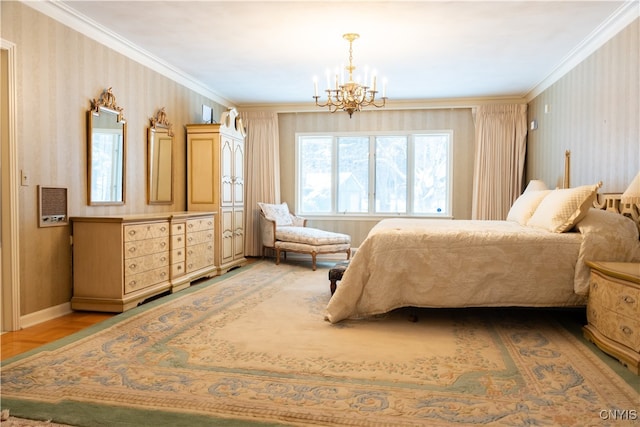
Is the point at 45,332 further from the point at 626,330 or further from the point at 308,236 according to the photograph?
the point at 626,330

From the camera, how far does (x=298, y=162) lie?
7.45 m

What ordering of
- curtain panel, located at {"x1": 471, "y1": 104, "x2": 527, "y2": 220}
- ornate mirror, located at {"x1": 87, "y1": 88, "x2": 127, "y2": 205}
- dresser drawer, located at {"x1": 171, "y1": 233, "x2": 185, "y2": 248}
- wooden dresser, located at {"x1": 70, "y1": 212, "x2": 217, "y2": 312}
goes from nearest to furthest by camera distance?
1. wooden dresser, located at {"x1": 70, "y1": 212, "x2": 217, "y2": 312}
2. ornate mirror, located at {"x1": 87, "y1": 88, "x2": 127, "y2": 205}
3. dresser drawer, located at {"x1": 171, "y1": 233, "x2": 185, "y2": 248}
4. curtain panel, located at {"x1": 471, "y1": 104, "x2": 527, "y2": 220}

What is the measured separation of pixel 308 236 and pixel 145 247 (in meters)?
2.60

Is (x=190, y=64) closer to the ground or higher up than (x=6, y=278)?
higher up

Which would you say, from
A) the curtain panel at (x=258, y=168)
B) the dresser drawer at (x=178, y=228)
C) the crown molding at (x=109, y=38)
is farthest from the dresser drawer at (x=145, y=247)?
the curtain panel at (x=258, y=168)

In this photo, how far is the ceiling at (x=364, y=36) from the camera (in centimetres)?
360

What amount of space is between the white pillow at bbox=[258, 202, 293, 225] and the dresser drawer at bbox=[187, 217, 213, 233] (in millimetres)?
1304

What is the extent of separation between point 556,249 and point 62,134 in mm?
4047

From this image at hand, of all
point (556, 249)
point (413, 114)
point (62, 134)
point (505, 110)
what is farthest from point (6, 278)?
point (505, 110)

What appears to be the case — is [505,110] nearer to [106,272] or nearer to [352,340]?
[352,340]

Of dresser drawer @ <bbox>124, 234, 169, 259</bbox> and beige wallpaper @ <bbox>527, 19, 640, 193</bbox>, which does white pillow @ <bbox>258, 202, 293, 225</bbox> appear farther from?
beige wallpaper @ <bbox>527, 19, 640, 193</bbox>

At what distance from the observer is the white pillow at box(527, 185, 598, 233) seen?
322 centimetres

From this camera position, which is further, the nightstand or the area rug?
the nightstand

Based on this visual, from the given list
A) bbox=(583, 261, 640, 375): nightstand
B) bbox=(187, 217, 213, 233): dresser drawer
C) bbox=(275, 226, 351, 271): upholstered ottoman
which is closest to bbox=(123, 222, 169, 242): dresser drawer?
bbox=(187, 217, 213, 233): dresser drawer
